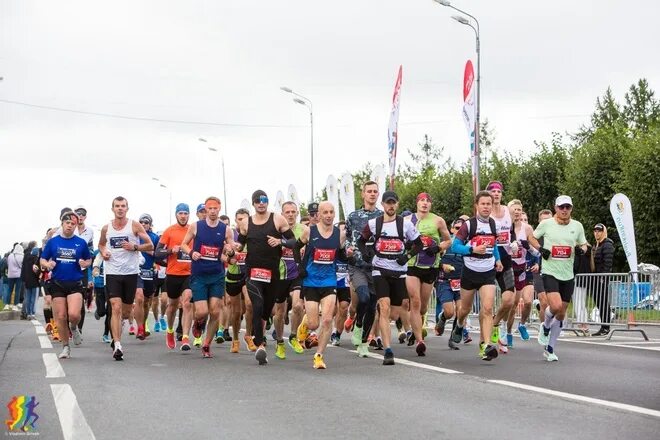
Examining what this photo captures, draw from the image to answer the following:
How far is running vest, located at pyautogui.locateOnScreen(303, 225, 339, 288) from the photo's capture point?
46.5 feet

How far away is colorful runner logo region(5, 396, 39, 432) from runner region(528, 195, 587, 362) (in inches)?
283

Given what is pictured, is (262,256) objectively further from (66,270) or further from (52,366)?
(52,366)

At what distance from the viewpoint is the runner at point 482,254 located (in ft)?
48.1

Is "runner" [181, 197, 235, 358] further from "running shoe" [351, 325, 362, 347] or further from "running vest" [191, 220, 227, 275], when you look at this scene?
"running shoe" [351, 325, 362, 347]

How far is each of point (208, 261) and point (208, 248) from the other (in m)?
0.17

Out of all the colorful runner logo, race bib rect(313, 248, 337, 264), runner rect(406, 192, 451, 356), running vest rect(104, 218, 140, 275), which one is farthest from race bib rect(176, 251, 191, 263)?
the colorful runner logo

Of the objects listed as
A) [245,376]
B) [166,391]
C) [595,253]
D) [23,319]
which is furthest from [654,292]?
[23,319]

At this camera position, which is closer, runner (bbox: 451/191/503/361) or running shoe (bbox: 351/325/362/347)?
runner (bbox: 451/191/503/361)

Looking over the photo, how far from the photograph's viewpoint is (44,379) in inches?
484

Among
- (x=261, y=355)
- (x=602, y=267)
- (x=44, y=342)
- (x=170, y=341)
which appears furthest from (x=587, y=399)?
(x=602, y=267)

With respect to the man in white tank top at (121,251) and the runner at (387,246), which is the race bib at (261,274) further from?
the man in white tank top at (121,251)

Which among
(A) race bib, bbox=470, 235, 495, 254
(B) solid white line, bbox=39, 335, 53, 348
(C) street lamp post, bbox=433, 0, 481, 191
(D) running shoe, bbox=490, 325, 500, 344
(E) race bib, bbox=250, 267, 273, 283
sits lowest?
(B) solid white line, bbox=39, 335, 53, 348

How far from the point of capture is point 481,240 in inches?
584

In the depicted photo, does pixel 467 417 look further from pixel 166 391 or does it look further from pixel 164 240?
pixel 164 240
